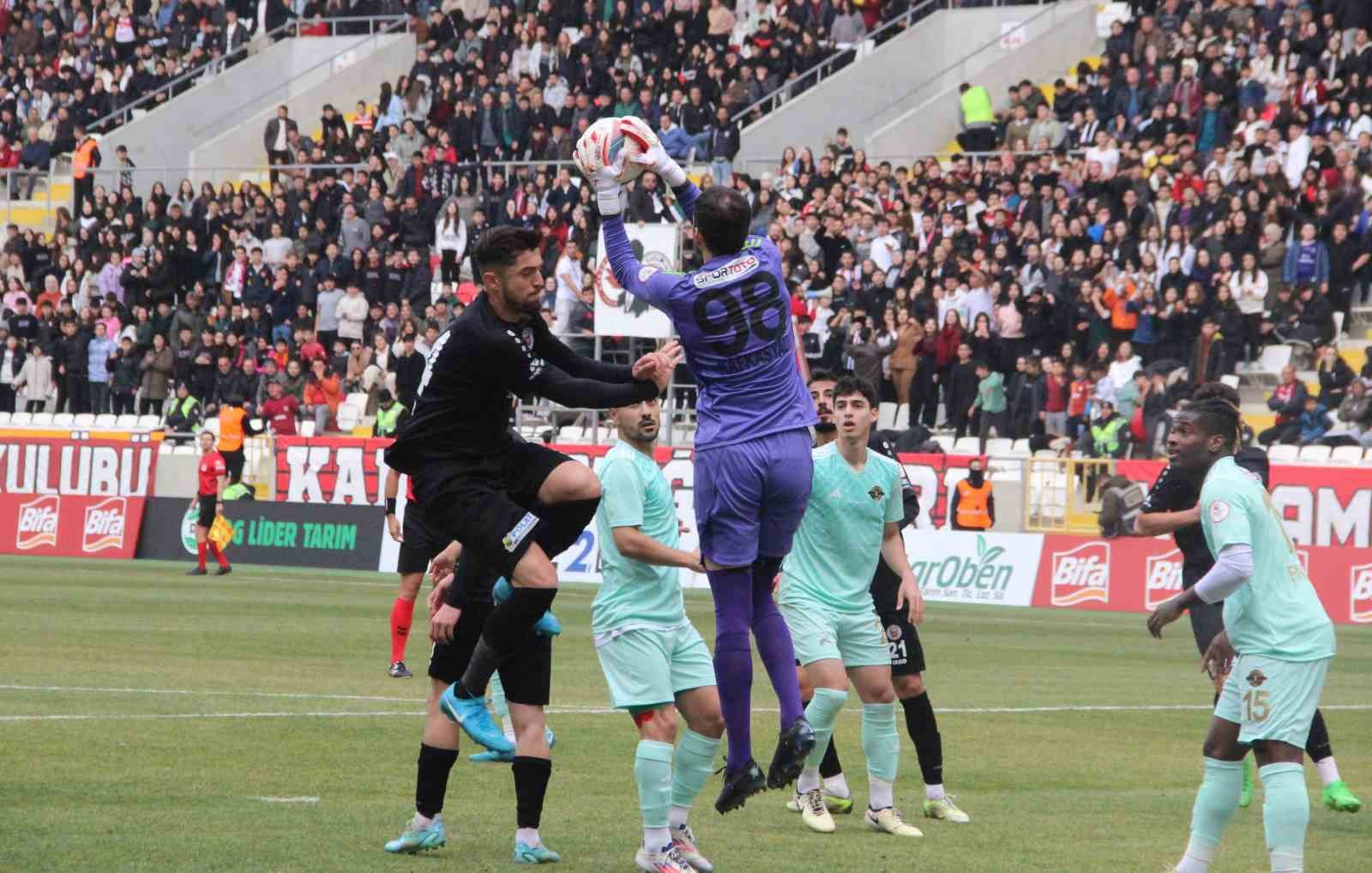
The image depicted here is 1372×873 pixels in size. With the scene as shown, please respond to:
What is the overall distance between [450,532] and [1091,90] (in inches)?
1107

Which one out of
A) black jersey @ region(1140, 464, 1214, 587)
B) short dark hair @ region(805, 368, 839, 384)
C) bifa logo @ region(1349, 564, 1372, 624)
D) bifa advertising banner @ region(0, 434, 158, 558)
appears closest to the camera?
short dark hair @ region(805, 368, 839, 384)

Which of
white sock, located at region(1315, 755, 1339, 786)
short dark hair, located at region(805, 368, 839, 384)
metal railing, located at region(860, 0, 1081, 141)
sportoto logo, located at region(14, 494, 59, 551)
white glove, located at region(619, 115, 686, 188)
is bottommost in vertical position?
sportoto logo, located at region(14, 494, 59, 551)

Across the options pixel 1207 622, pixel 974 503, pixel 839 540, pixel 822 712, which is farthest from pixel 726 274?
pixel 974 503

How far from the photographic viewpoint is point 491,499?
7957 millimetres

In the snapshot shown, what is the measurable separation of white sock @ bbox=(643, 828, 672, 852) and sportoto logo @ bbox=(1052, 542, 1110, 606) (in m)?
17.9

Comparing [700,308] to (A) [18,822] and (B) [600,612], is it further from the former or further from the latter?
(A) [18,822]

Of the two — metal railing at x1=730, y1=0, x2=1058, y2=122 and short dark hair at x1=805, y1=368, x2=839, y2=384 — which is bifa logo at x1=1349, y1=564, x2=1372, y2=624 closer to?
short dark hair at x1=805, y1=368, x2=839, y2=384

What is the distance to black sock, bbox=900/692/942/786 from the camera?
9961 millimetres

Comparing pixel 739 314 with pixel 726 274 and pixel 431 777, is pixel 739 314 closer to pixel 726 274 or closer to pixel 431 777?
pixel 726 274

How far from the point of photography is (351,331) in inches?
1471

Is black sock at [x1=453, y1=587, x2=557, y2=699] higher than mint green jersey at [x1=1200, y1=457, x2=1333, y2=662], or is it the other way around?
mint green jersey at [x1=1200, y1=457, x2=1333, y2=662]

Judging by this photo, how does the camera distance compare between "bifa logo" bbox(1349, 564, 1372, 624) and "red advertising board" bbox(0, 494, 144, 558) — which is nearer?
"bifa logo" bbox(1349, 564, 1372, 624)

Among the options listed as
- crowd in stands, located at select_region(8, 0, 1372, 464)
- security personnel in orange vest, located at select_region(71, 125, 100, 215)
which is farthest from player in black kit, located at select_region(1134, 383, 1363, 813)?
security personnel in orange vest, located at select_region(71, 125, 100, 215)

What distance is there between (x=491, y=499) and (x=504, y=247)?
3.16ft
